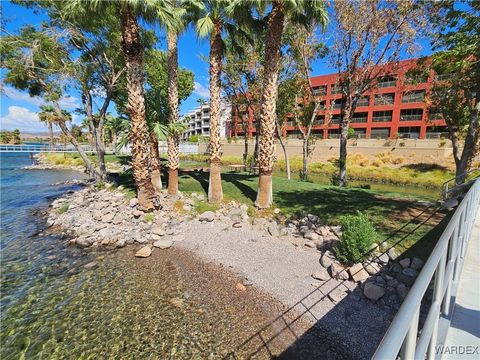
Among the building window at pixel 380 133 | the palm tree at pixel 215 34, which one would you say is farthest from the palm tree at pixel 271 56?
the building window at pixel 380 133

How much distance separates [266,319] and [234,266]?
7.80 ft

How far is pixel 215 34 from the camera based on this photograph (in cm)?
1142

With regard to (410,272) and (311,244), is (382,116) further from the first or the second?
(410,272)

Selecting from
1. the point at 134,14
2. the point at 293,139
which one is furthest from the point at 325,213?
the point at 293,139

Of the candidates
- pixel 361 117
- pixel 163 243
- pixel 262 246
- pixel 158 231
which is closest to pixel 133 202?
pixel 158 231

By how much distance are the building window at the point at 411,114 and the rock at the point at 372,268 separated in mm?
A: 40795

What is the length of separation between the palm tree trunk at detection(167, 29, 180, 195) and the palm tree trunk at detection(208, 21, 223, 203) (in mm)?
2024

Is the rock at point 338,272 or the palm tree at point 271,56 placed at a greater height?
the palm tree at point 271,56

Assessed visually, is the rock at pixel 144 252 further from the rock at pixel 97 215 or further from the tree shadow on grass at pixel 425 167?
the tree shadow on grass at pixel 425 167

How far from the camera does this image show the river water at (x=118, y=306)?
5090 millimetres

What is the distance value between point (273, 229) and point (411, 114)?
40554mm

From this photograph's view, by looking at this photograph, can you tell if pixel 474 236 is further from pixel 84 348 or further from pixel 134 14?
pixel 134 14

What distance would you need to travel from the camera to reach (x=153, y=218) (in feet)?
36.9

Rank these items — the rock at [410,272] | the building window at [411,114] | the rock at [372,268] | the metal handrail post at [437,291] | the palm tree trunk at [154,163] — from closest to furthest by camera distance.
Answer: the metal handrail post at [437,291] < the rock at [410,272] < the rock at [372,268] < the palm tree trunk at [154,163] < the building window at [411,114]
